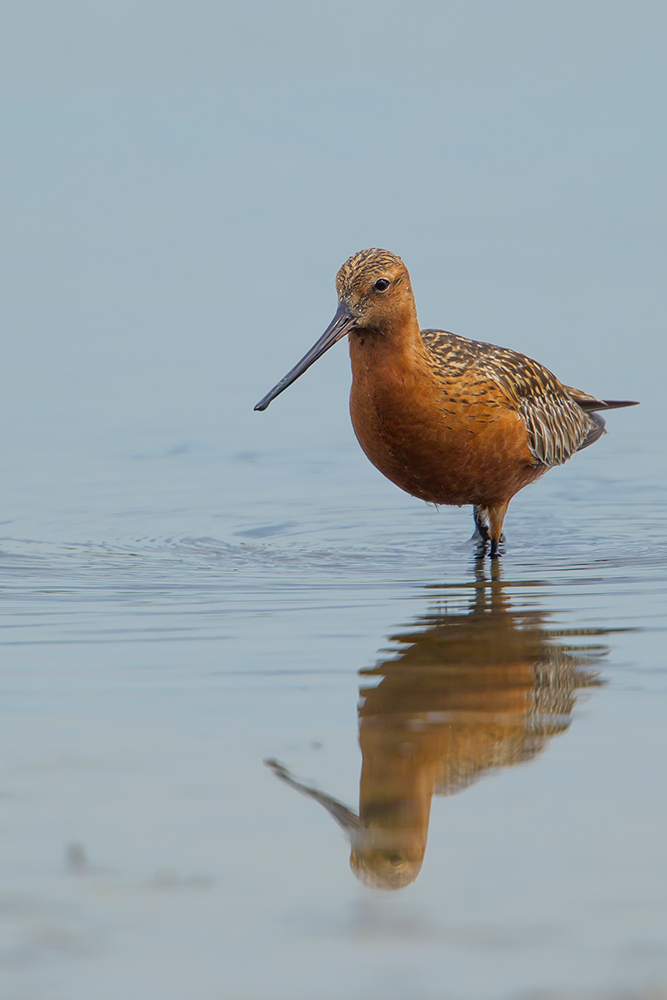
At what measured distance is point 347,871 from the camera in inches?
149

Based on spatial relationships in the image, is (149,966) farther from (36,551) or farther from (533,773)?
(36,551)

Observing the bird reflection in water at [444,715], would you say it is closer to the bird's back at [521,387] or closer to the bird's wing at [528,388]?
the bird's back at [521,387]

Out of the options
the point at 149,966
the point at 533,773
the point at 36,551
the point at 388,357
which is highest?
the point at 388,357

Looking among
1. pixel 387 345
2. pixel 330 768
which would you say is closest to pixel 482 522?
pixel 387 345

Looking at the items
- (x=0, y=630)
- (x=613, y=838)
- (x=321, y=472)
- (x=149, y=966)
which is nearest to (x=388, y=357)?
(x=0, y=630)

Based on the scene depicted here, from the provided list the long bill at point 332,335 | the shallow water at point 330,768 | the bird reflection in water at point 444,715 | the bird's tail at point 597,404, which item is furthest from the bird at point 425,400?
the bird's tail at point 597,404

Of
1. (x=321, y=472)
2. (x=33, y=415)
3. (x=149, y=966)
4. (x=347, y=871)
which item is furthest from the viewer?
(x=33, y=415)

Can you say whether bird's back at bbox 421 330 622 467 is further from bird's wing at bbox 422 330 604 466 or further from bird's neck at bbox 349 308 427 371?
bird's neck at bbox 349 308 427 371

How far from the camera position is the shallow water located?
11.0 feet

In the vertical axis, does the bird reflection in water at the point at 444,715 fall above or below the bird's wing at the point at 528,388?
below

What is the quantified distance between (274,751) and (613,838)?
1.14m

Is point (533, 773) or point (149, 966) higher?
point (533, 773)

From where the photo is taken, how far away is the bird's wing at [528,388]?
8.03m

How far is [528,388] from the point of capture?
8547 mm
